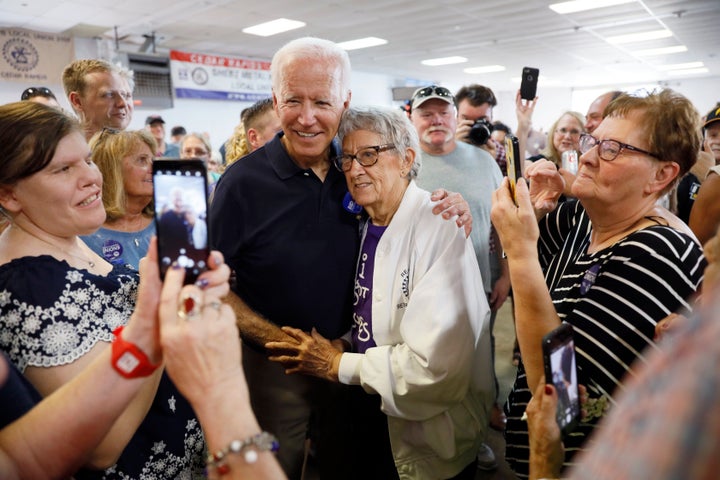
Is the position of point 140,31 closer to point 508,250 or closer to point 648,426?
point 508,250

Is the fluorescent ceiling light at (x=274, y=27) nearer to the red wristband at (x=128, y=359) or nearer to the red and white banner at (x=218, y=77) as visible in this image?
the red and white banner at (x=218, y=77)

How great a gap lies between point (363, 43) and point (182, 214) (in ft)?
28.8

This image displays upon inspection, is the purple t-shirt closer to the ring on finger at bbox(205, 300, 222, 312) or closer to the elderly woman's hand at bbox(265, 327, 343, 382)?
the elderly woman's hand at bbox(265, 327, 343, 382)

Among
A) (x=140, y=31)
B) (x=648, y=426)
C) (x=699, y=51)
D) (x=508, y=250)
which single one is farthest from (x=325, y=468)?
(x=699, y=51)

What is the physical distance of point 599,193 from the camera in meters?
1.12

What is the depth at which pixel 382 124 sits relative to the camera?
144 cm

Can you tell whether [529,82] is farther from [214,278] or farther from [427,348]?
[214,278]

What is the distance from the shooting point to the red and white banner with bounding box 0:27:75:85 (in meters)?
6.28

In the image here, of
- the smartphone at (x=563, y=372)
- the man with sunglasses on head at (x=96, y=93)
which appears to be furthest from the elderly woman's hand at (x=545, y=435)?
the man with sunglasses on head at (x=96, y=93)

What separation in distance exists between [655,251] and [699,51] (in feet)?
40.8

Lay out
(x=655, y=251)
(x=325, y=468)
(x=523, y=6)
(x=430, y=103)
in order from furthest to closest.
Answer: (x=523, y=6)
(x=430, y=103)
(x=325, y=468)
(x=655, y=251)

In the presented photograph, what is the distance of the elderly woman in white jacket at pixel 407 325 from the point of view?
127cm

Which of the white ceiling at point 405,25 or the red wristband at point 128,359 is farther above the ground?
the white ceiling at point 405,25

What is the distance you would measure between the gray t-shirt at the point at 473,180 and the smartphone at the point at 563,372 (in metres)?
1.45
